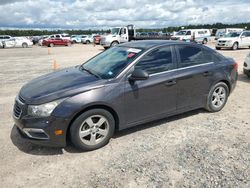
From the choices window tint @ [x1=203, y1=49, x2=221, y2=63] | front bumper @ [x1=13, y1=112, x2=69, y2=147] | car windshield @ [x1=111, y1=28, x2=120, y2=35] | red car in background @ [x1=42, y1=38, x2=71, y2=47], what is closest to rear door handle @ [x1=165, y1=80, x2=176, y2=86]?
window tint @ [x1=203, y1=49, x2=221, y2=63]

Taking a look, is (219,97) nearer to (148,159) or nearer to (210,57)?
(210,57)

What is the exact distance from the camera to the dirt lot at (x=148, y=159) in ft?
9.93

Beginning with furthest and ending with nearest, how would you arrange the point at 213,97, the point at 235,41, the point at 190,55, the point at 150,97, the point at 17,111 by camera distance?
the point at 235,41, the point at 213,97, the point at 190,55, the point at 150,97, the point at 17,111

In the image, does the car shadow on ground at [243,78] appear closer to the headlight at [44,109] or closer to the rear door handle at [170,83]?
the rear door handle at [170,83]

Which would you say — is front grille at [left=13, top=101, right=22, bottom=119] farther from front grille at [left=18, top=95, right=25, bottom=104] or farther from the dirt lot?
the dirt lot

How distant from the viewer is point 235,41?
20781 millimetres

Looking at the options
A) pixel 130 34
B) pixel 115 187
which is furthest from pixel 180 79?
pixel 130 34

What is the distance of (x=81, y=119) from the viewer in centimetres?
351

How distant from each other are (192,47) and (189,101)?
1.10 metres

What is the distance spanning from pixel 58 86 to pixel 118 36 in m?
22.1

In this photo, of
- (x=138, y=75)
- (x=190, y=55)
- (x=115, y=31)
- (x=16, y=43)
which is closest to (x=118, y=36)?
(x=115, y=31)

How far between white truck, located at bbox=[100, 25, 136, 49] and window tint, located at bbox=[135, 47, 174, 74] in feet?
68.0

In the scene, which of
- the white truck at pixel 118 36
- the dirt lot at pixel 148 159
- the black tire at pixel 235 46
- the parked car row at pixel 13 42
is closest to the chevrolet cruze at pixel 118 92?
the dirt lot at pixel 148 159

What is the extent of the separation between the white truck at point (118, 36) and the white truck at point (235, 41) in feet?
29.3
